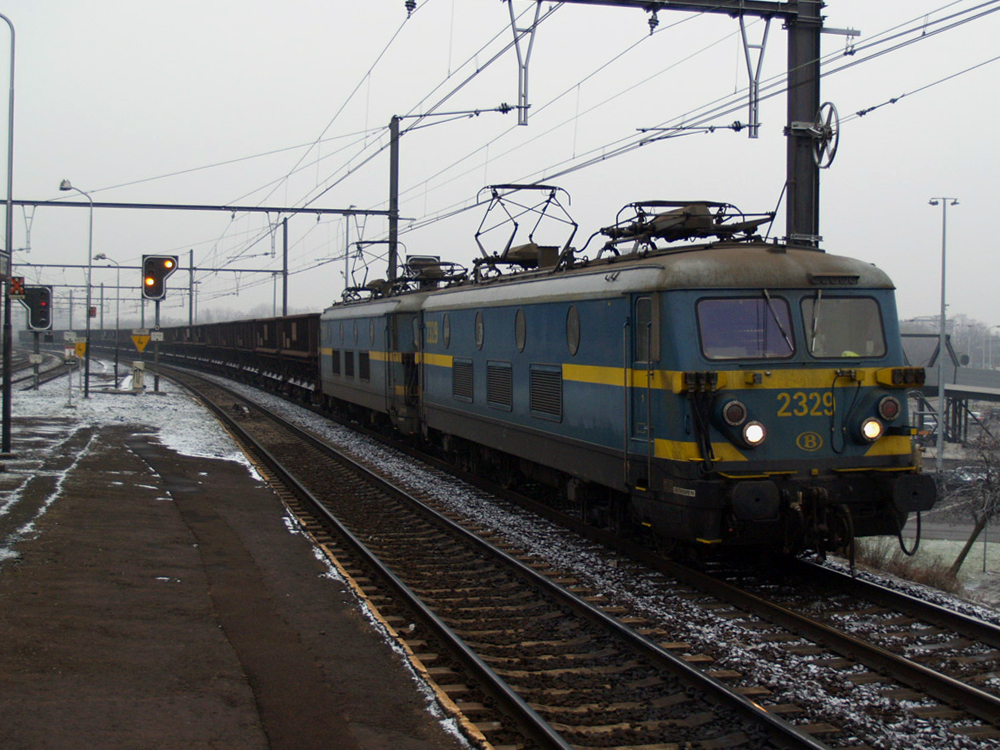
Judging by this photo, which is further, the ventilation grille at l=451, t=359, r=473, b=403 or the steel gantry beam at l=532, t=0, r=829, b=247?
the ventilation grille at l=451, t=359, r=473, b=403

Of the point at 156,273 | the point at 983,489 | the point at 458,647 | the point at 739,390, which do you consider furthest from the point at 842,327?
the point at 983,489

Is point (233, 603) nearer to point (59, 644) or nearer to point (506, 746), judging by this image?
point (59, 644)

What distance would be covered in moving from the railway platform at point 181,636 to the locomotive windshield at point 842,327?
4.73m

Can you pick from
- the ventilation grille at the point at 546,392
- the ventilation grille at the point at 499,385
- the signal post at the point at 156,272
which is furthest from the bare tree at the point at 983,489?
the signal post at the point at 156,272

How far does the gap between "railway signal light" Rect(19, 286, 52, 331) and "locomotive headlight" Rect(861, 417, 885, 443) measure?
815 inches

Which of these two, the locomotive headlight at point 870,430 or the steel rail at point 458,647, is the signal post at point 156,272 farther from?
the locomotive headlight at point 870,430

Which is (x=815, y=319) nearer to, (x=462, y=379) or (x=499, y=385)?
(x=499, y=385)

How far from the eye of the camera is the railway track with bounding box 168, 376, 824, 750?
5.74 metres

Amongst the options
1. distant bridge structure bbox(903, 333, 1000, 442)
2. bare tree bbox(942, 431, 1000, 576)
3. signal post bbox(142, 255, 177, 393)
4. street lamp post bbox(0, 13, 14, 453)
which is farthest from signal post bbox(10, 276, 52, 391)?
distant bridge structure bbox(903, 333, 1000, 442)

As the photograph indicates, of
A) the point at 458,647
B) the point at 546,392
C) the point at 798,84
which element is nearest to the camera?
the point at 458,647

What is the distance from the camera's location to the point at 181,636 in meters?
7.23

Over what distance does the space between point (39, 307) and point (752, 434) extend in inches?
815

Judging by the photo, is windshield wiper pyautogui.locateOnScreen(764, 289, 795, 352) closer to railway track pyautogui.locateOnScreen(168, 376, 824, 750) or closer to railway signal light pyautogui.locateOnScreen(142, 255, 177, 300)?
railway track pyautogui.locateOnScreen(168, 376, 824, 750)

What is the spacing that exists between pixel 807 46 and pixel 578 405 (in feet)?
17.0
